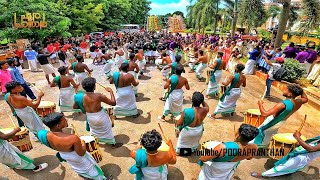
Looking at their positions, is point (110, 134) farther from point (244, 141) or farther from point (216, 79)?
point (216, 79)

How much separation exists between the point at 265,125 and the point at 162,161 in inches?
101

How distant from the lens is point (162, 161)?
3270mm

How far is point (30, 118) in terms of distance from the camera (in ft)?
16.7

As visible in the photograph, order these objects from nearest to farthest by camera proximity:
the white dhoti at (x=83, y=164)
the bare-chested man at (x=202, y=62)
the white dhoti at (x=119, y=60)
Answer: the white dhoti at (x=83, y=164) → the bare-chested man at (x=202, y=62) → the white dhoti at (x=119, y=60)

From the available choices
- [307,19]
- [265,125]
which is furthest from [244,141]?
[307,19]

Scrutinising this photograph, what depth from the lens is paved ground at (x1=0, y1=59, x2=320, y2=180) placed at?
4454mm

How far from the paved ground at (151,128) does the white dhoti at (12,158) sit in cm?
22

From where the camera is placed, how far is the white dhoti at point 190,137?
4555 mm

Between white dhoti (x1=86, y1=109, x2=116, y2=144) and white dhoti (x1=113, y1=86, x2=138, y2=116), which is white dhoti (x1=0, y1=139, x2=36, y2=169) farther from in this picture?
white dhoti (x1=113, y1=86, x2=138, y2=116)

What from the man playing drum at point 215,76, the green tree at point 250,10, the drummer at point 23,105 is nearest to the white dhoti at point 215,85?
the man playing drum at point 215,76

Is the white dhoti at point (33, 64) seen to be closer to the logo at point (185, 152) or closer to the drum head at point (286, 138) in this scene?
the logo at point (185, 152)

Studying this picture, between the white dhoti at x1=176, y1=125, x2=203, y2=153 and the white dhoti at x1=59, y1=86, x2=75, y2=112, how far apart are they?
378cm

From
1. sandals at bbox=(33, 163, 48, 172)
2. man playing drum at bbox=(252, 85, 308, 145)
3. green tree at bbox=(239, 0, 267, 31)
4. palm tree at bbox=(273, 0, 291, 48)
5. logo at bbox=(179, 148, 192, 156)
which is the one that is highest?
green tree at bbox=(239, 0, 267, 31)

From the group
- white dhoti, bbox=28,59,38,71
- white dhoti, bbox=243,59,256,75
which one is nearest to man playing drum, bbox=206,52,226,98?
white dhoti, bbox=243,59,256,75
